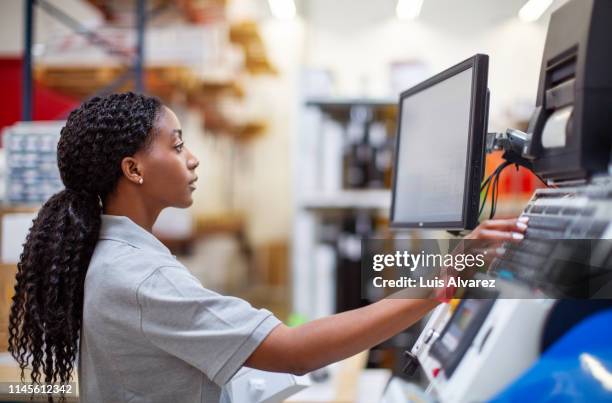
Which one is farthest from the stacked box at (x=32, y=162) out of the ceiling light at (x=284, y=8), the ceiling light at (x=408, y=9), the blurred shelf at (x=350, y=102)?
the blurred shelf at (x=350, y=102)

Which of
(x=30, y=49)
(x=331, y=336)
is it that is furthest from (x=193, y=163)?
(x=30, y=49)

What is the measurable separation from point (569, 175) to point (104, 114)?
29.8 inches

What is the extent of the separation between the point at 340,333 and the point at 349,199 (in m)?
1.95

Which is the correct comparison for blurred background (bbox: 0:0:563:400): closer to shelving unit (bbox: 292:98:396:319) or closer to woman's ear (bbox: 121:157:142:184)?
shelving unit (bbox: 292:98:396:319)

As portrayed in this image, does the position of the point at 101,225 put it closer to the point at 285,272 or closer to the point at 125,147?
the point at 125,147

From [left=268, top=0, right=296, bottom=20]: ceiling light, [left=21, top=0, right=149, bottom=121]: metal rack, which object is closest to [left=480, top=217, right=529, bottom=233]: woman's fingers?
[left=268, top=0, right=296, bottom=20]: ceiling light

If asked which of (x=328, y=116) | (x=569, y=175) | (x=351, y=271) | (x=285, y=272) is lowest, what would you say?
(x=285, y=272)

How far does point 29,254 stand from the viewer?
110cm

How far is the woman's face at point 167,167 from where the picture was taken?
1.11 meters

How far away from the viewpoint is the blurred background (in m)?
1.42

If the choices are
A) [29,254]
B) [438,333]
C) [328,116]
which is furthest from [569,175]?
[328,116]

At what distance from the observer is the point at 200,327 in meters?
0.96

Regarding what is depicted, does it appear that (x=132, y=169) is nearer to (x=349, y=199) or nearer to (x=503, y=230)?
(x=503, y=230)

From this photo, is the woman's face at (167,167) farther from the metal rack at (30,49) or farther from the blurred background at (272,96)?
the metal rack at (30,49)
